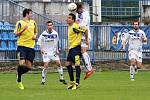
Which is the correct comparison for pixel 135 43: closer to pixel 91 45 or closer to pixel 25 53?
pixel 25 53

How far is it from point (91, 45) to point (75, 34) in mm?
13950

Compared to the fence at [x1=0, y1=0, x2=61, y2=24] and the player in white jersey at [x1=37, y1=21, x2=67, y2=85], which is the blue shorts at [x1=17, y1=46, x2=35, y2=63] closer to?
the player in white jersey at [x1=37, y1=21, x2=67, y2=85]

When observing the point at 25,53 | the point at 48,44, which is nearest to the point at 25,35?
the point at 25,53

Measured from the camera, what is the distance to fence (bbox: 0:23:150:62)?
1196 inches

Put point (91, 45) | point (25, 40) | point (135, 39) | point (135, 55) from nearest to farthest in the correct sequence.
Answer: point (25, 40) < point (135, 39) < point (135, 55) < point (91, 45)

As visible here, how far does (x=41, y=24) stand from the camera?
32469 millimetres

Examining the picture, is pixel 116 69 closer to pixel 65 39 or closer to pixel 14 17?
pixel 65 39

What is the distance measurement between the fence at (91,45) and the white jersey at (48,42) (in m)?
9.41

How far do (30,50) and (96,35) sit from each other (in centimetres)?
1456

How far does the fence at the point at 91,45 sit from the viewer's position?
30375 mm

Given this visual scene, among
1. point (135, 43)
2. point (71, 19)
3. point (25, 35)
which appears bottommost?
point (135, 43)

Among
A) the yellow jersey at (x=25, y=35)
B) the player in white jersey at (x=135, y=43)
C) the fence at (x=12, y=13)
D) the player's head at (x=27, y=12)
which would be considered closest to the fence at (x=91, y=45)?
the fence at (x=12, y=13)

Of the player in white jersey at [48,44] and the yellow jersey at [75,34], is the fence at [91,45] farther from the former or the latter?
the yellow jersey at [75,34]

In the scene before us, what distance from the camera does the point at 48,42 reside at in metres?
20.7
